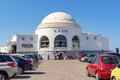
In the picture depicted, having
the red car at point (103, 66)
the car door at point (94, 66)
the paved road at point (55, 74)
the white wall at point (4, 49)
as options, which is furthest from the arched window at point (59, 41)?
the red car at point (103, 66)

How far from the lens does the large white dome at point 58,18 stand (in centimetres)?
9319

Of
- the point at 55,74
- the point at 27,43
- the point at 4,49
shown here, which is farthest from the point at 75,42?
the point at 55,74

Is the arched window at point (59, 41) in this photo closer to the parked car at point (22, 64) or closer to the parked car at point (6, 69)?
the parked car at point (22, 64)

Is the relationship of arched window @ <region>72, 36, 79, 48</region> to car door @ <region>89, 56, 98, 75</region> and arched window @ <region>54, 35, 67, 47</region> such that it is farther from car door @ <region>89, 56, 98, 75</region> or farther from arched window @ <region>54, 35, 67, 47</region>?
car door @ <region>89, 56, 98, 75</region>

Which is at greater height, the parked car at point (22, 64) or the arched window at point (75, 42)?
the arched window at point (75, 42)

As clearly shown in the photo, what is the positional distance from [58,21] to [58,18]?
5.94ft

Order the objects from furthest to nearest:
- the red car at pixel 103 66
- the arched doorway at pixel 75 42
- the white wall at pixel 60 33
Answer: the arched doorway at pixel 75 42, the white wall at pixel 60 33, the red car at pixel 103 66

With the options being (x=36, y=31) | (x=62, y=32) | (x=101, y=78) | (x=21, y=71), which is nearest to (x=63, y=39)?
(x=62, y=32)

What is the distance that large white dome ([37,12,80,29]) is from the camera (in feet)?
299

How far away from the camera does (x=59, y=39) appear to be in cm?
9125

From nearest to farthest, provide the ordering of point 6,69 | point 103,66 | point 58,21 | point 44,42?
point 6,69 → point 103,66 → point 58,21 → point 44,42

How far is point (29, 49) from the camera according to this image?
312 feet

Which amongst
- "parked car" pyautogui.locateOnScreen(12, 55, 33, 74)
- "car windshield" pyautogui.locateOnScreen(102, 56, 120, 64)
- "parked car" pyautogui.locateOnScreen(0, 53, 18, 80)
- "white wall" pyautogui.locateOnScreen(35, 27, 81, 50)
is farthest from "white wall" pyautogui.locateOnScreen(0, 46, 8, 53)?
"parked car" pyautogui.locateOnScreen(0, 53, 18, 80)

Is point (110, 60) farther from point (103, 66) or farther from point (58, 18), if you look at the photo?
point (58, 18)
